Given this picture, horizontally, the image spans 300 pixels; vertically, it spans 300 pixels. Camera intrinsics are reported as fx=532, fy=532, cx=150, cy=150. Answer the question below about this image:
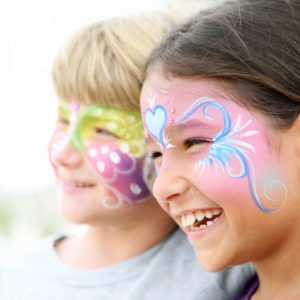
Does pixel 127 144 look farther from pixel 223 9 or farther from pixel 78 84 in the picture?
pixel 223 9

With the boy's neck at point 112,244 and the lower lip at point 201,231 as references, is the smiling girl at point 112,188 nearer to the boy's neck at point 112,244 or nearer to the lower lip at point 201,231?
the boy's neck at point 112,244

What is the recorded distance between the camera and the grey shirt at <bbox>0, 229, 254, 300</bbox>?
197 cm

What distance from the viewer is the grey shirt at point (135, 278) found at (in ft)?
6.47

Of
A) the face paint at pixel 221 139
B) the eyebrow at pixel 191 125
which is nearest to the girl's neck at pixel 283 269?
the face paint at pixel 221 139

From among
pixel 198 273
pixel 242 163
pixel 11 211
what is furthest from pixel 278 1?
pixel 11 211

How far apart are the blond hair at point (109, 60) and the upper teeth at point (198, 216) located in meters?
0.56

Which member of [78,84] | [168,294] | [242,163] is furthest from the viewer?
[78,84]

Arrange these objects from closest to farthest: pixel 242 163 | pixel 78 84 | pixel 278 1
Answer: pixel 242 163, pixel 278 1, pixel 78 84

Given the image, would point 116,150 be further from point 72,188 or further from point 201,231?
point 201,231

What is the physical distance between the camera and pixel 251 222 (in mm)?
1513

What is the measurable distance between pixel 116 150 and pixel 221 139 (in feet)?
2.09

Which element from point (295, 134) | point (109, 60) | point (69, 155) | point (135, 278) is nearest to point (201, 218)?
point (295, 134)

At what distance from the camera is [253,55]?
151 cm

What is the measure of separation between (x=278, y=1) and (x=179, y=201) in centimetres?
69
